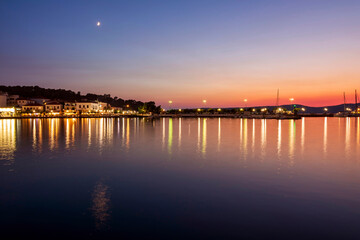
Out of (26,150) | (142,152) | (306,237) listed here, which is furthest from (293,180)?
(26,150)

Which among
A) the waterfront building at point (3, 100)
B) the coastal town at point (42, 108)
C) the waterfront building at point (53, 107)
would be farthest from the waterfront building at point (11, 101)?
the waterfront building at point (53, 107)

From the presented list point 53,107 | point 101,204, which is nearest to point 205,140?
point 101,204

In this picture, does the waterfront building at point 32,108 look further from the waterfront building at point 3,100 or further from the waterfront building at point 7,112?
the waterfront building at point 3,100

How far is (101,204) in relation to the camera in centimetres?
1030

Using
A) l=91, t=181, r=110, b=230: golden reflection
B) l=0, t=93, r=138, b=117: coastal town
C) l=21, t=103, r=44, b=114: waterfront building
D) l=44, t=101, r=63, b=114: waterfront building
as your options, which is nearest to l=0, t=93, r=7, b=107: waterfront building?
l=0, t=93, r=138, b=117: coastal town

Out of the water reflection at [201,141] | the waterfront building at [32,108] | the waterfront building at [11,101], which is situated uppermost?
the waterfront building at [11,101]

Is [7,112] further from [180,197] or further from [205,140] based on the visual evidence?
[180,197]

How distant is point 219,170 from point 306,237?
28.2 ft

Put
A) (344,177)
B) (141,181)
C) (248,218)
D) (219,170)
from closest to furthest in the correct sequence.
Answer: (248,218) < (141,181) < (344,177) < (219,170)

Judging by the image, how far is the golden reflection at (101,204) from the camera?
876 centimetres

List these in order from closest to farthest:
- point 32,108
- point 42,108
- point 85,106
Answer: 1. point 32,108
2. point 42,108
3. point 85,106

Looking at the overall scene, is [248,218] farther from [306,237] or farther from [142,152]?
[142,152]

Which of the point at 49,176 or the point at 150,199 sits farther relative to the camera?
the point at 49,176

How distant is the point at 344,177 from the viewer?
14727 millimetres
